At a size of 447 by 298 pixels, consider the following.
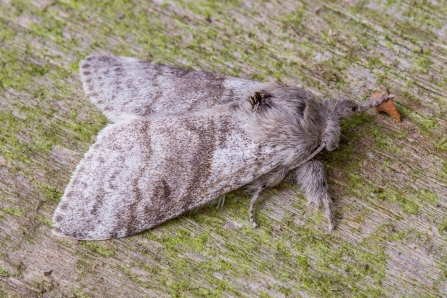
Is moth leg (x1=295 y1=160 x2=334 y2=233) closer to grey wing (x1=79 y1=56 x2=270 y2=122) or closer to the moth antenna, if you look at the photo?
the moth antenna

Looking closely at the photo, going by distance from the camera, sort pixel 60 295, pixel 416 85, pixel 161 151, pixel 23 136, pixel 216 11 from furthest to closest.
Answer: pixel 216 11, pixel 416 85, pixel 23 136, pixel 161 151, pixel 60 295

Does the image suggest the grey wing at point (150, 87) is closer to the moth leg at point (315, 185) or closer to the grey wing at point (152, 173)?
the grey wing at point (152, 173)

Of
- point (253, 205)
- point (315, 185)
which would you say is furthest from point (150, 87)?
point (315, 185)

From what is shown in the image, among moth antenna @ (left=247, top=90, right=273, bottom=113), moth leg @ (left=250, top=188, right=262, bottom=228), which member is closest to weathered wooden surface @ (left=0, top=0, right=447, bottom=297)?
moth leg @ (left=250, top=188, right=262, bottom=228)

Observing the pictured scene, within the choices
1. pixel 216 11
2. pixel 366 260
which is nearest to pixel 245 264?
pixel 366 260

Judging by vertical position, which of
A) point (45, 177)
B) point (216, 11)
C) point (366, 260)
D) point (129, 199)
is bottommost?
point (45, 177)

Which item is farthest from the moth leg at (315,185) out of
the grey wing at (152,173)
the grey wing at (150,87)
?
the grey wing at (150,87)

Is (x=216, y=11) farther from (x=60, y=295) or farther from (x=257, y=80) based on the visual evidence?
(x=60, y=295)
